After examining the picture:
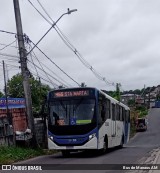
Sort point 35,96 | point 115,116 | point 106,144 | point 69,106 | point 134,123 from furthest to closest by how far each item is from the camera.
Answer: point 134,123 < point 35,96 < point 115,116 < point 106,144 < point 69,106

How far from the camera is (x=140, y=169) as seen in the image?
50.8ft

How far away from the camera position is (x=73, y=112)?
22.2 metres

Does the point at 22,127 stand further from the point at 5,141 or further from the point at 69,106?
the point at 69,106

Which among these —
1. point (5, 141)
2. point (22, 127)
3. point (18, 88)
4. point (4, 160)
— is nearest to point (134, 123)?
point (18, 88)

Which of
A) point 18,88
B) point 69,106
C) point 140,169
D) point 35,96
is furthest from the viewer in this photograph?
point 18,88

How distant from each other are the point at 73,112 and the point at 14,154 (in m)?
3.29

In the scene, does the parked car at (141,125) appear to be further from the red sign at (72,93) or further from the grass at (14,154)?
the red sign at (72,93)

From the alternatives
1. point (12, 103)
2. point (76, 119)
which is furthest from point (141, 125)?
point (76, 119)

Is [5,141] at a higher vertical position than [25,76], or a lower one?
lower

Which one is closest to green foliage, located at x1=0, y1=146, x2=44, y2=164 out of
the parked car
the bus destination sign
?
the bus destination sign

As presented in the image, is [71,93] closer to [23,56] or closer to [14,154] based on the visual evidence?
[14,154]

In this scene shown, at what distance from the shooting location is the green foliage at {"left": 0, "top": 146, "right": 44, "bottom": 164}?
67.6 ft

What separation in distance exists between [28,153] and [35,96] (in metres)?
41.6

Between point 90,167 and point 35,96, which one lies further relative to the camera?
point 35,96
